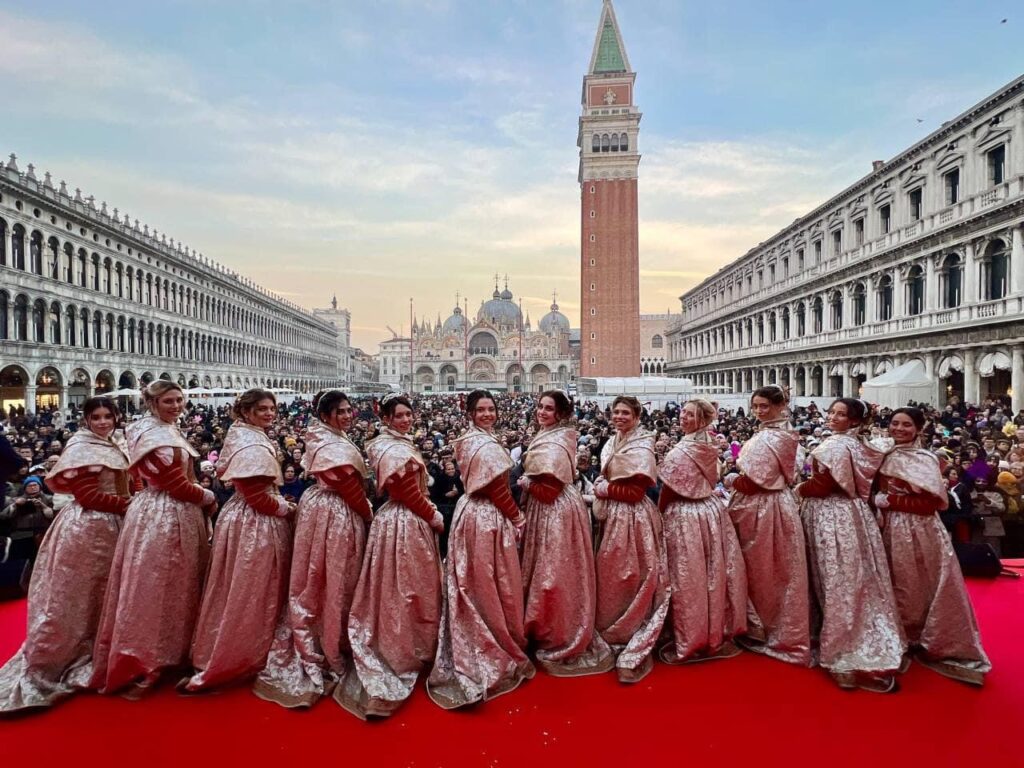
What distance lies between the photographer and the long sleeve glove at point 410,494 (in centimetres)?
304

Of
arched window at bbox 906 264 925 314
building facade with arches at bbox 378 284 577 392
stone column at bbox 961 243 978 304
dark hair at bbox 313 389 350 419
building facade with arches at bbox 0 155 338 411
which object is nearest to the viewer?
dark hair at bbox 313 389 350 419

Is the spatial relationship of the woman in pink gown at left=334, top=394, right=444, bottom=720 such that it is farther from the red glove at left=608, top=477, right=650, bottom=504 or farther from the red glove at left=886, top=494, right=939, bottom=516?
the red glove at left=886, top=494, right=939, bottom=516

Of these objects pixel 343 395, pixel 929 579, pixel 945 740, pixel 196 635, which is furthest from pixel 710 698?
pixel 196 635

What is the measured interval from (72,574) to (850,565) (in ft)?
14.8

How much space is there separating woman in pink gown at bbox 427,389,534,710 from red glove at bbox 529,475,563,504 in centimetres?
19

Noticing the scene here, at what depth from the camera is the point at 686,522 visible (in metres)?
3.35

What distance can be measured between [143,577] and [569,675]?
2.45 metres

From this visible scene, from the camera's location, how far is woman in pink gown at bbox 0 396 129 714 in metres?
2.94

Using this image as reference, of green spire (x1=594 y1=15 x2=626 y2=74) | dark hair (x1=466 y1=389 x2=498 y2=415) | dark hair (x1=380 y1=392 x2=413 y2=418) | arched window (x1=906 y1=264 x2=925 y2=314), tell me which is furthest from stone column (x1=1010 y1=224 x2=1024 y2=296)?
green spire (x1=594 y1=15 x2=626 y2=74)

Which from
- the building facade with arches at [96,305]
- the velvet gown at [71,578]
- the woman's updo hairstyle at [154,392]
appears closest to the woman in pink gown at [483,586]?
the woman's updo hairstyle at [154,392]

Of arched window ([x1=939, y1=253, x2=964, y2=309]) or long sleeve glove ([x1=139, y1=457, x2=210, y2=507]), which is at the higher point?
arched window ([x1=939, y1=253, x2=964, y2=309])

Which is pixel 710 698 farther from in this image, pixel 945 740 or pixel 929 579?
pixel 929 579

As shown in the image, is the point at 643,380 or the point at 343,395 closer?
the point at 343,395

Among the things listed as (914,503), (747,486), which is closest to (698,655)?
(747,486)
